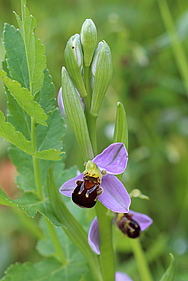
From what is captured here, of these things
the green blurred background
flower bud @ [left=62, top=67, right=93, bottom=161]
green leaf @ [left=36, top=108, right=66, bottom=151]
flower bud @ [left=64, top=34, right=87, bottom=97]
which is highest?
flower bud @ [left=64, top=34, right=87, bottom=97]

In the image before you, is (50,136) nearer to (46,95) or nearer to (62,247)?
(46,95)

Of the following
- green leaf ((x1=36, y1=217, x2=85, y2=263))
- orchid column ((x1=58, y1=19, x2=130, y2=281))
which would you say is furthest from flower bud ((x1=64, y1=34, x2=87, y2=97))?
green leaf ((x1=36, y1=217, x2=85, y2=263))

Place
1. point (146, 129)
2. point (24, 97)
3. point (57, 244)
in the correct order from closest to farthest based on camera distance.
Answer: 1. point (24, 97)
2. point (57, 244)
3. point (146, 129)

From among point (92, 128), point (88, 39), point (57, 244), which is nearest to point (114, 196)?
point (92, 128)

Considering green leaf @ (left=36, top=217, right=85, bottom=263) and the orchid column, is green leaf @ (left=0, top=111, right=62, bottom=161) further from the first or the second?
green leaf @ (left=36, top=217, right=85, bottom=263)

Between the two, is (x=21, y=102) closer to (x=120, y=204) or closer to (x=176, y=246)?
(x=120, y=204)

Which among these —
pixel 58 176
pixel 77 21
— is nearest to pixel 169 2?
pixel 77 21
